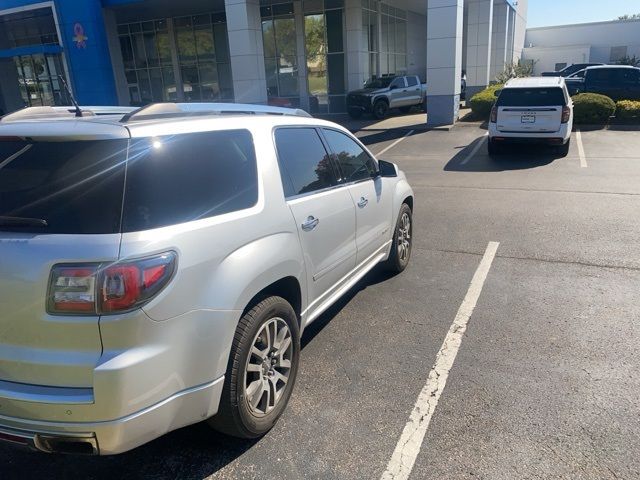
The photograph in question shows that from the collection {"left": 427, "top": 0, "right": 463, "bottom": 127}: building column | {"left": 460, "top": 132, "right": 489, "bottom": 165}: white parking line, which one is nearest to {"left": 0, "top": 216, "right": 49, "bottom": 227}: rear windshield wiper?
{"left": 460, "top": 132, "right": 489, "bottom": 165}: white parking line

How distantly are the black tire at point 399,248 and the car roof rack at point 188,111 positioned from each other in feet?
5.79

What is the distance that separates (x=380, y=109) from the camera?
831 inches

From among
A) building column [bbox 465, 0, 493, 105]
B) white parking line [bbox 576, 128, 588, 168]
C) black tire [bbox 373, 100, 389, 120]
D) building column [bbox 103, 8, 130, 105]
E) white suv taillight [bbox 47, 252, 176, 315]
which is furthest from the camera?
building column [bbox 103, 8, 130, 105]

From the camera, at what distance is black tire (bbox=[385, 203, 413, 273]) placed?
5172 millimetres

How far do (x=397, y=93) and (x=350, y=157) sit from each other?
722 inches

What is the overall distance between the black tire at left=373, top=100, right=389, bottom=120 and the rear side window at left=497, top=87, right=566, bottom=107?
373 inches

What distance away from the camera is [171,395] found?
2311 mm

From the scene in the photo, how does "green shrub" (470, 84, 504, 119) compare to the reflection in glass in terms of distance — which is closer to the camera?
"green shrub" (470, 84, 504, 119)

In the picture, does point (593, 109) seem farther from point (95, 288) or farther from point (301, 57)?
point (95, 288)

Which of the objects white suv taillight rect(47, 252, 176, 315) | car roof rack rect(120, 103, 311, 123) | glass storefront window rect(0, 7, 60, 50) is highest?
glass storefront window rect(0, 7, 60, 50)

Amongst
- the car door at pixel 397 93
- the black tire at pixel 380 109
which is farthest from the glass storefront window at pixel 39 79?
the car door at pixel 397 93

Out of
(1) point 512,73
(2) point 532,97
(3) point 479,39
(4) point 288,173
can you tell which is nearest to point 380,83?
(3) point 479,39

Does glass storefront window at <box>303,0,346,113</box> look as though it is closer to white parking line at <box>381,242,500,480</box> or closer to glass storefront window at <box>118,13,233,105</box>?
glass storefront window at <box>118,13,233,105</box>

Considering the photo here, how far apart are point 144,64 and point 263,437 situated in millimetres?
29238
